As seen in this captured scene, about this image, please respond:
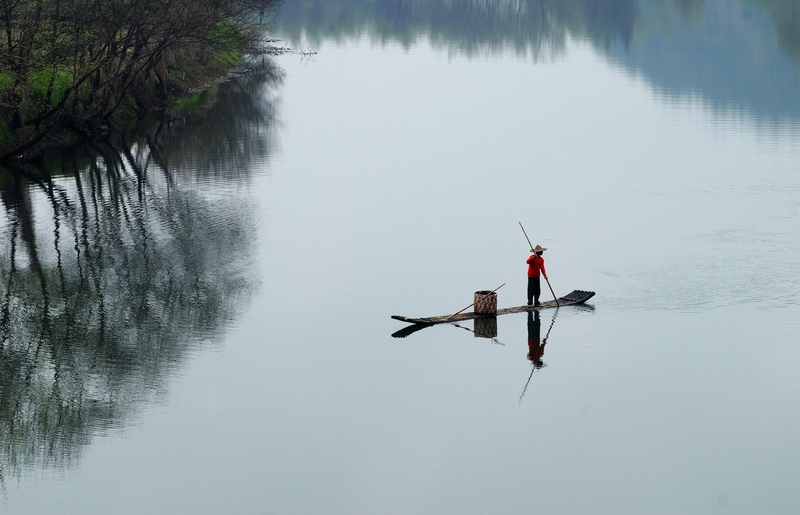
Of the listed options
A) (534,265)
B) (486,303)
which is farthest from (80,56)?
(486,303)

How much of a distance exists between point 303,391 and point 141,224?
2061 centimetres

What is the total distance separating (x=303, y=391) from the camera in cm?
2992

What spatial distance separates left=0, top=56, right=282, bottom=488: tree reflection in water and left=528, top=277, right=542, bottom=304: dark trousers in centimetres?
818

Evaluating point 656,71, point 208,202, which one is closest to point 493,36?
point 656,71

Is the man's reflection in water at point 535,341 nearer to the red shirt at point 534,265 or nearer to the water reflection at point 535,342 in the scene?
the water reflection at point 535,342

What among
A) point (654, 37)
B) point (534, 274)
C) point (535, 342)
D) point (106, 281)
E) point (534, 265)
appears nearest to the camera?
point (535, 342)

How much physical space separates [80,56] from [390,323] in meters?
34.1

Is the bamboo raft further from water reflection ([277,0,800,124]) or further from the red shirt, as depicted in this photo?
water reflection ([277,0,800,124])

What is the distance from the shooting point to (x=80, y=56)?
63.6m

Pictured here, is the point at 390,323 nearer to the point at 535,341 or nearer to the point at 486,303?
the point at 486,303

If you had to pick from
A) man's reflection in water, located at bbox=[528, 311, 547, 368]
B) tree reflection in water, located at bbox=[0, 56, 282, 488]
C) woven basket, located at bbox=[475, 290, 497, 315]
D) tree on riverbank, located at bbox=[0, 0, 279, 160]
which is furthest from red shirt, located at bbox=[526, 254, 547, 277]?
tree on riverbank, located at bbox=[0, 0, 279, 160]

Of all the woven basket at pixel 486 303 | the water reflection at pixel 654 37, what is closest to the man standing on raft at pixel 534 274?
the woven basket at pixel 486 303

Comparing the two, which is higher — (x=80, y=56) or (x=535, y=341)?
(x=80, y=56)

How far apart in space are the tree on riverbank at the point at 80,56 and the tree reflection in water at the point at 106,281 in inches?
108
